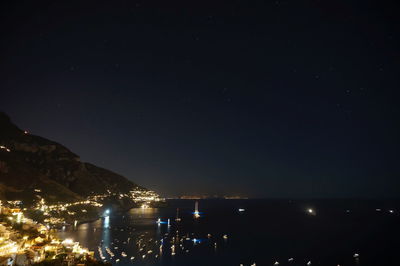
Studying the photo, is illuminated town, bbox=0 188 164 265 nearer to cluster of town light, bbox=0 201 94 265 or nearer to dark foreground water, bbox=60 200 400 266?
cluster of town light, bbox=0 201 94 265

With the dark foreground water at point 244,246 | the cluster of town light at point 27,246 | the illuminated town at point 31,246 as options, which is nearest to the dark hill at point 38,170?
the dark foreground water at point 244,246

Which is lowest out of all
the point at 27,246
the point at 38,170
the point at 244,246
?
the point at 244,246

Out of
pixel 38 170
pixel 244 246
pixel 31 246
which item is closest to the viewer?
pixel 31 246

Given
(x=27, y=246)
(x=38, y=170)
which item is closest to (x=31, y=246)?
(x=27, y=246)

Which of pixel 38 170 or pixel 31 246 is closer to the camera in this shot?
pixel 31 246

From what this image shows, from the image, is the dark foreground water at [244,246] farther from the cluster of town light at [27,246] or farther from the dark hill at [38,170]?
the dark hill at [38,170]

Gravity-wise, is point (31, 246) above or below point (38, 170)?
below

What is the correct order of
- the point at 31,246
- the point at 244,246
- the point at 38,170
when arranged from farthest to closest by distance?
1. the point at 38,170
2. the point at 244,246
3. the point at 31,246

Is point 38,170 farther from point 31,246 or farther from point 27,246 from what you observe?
point 31,246

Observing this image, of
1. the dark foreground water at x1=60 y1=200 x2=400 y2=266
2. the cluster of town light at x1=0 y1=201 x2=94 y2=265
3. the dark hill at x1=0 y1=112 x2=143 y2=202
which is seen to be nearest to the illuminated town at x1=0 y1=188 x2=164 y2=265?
the cluster of town light at x1=0 y1=201 x2=94 y2=265
